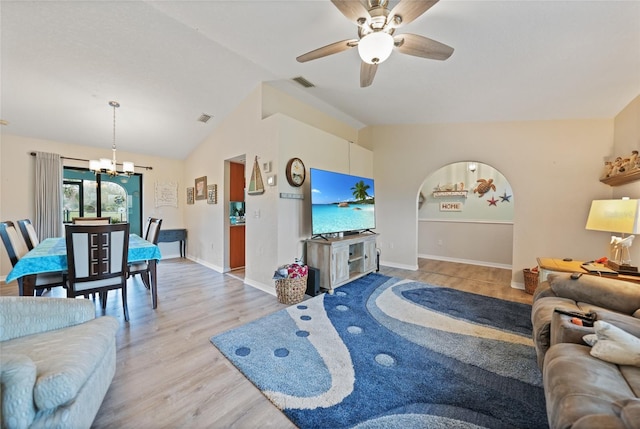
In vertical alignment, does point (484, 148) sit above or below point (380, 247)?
above

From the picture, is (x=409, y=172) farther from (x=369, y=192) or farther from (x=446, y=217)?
(x=446, y=217)

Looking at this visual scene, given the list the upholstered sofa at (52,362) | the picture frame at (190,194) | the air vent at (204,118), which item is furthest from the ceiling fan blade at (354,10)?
the picture frame at (190,194)

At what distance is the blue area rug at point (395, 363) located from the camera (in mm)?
1386

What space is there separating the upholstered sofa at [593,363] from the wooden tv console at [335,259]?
6.89 feet

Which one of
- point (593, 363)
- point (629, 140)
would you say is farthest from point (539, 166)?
point (593, 363)

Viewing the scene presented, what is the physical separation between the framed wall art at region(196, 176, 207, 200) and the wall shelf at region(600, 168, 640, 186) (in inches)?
241

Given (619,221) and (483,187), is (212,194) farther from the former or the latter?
(483,187)

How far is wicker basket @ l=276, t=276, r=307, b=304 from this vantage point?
2.98 m

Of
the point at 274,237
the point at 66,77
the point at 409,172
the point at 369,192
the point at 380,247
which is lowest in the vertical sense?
the point at 380,247

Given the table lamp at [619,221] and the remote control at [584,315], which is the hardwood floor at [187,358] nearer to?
the table lamp at [619,221]

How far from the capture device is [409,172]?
4574 millimetres

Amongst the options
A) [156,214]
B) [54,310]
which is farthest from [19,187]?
[54,310]

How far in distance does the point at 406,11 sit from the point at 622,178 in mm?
3115

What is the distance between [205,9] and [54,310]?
2633mm
